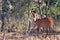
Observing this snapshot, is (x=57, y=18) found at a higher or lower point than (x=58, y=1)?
lower

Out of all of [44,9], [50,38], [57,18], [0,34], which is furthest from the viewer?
[57,18]

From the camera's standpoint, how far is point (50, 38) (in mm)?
9109

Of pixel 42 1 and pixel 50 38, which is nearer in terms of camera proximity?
pixel 50 38

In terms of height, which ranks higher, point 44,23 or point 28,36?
point 44,23

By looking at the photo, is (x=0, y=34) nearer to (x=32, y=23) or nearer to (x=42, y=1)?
(x=32, y=23)

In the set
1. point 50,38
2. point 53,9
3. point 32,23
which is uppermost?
point 53,9

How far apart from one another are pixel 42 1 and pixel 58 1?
80 centimetres

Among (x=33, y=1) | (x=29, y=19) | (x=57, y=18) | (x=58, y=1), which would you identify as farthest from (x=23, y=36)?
(x=57, y=18)

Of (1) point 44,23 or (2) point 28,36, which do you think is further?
(1) point 44,23

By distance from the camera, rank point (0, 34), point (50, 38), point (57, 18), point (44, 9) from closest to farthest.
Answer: point (50, 38) < point (0, 34) < point (44, 9) < point (57, 18)

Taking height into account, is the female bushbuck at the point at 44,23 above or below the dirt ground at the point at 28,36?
above

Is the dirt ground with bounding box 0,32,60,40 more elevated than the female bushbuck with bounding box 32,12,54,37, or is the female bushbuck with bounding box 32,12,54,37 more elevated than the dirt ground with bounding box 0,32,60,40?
the female bushbuck with bounding box 32,12,54,37

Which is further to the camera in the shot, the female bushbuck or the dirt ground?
the female bushbuck

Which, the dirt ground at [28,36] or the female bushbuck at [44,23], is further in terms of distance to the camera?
the female bushbuck at [44,23]
